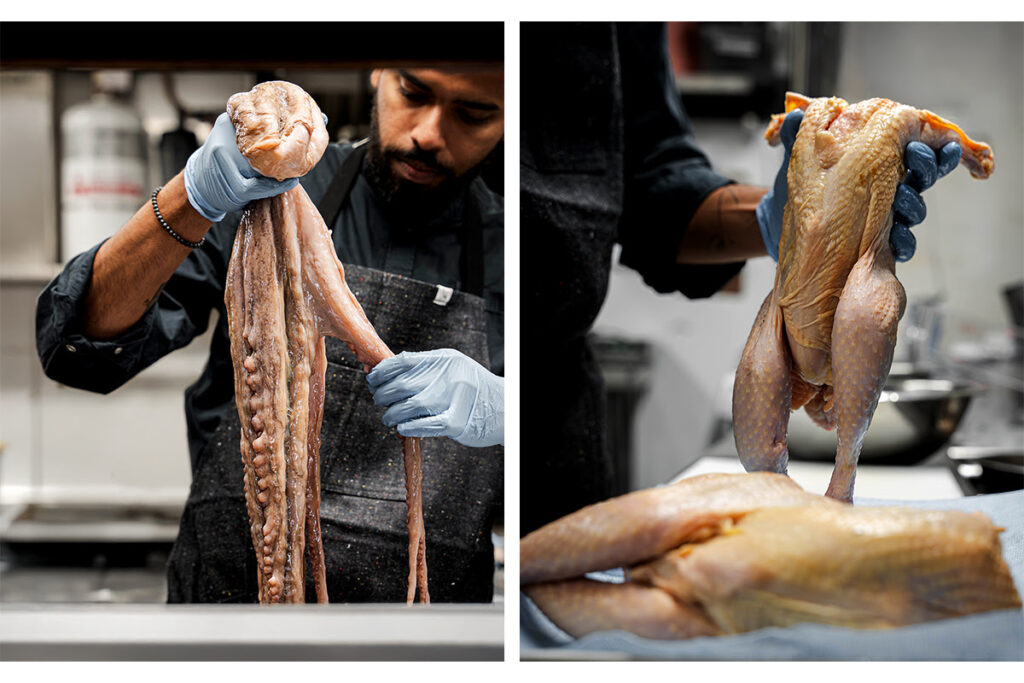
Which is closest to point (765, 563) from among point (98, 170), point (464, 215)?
point (464, 215)

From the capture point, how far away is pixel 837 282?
45.0 inches

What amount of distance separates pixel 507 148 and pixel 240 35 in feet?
1.62

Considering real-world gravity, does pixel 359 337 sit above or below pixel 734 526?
above

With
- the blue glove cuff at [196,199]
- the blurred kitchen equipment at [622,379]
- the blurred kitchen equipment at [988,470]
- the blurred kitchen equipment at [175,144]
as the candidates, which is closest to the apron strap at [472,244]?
the blue glove cuff at [196,199]

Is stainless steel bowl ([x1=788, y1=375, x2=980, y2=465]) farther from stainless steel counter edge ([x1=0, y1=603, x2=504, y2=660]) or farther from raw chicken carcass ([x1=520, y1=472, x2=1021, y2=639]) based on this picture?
stainless steel counter edge ([x1=0, y1=603, x2=504, y2=660])

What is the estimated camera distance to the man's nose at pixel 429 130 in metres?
1.25

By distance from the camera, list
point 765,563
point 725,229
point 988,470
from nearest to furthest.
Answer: point 765,563
point 725,229
point 988,470

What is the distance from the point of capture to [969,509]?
1321 mm

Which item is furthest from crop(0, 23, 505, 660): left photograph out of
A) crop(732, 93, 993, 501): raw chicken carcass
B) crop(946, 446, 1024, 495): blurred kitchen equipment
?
crop(946, 446, 1024, 495): blurred kitchen equipment

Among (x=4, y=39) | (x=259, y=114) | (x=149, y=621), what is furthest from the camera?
(x=4, y=39)

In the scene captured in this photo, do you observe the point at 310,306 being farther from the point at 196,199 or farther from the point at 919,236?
the point at 919,236

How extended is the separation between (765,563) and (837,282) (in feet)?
1.53
